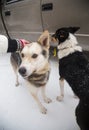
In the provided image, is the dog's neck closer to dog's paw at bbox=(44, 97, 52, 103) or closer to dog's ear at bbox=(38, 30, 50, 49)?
dog's ear at bbox=(38, 30, 50, 49)

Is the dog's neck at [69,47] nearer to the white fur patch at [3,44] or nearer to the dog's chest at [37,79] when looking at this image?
the dog's chest at [37,79]

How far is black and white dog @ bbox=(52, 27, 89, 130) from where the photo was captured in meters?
1.26

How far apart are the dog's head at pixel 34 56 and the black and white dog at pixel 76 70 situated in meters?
→ 0.18

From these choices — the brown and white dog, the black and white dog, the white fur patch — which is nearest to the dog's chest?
the brown and white dog

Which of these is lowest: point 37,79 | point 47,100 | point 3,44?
point 47,100

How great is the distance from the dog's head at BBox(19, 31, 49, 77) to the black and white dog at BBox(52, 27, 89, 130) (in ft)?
0.59

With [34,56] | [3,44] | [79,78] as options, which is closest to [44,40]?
[34,56]

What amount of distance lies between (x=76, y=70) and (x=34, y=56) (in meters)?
0.31

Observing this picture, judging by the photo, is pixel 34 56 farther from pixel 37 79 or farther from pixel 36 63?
pixel 37 79

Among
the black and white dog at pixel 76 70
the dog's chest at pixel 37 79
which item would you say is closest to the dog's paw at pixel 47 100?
the black and white dog at pixel 76 70

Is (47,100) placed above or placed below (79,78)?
below

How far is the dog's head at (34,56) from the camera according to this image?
1.56m

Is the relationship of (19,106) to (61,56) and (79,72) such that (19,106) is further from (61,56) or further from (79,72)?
(79,72)

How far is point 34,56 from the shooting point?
1600 mm
